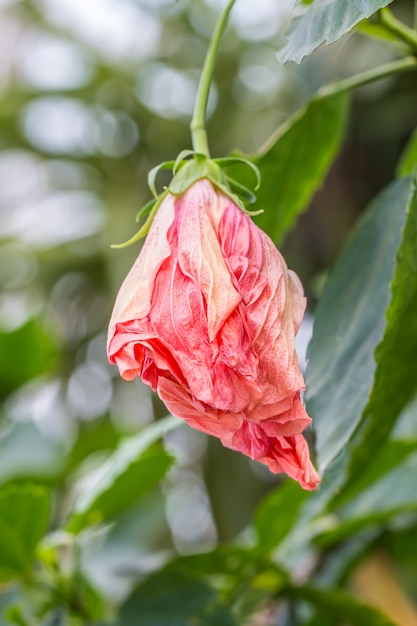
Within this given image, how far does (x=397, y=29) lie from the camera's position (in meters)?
0.55

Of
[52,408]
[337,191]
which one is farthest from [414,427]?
[52,408]

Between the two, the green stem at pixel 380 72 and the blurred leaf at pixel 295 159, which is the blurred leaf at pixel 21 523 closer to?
the blurred leaf at pixel 295 159

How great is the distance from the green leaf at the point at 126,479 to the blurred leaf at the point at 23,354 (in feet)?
1.65

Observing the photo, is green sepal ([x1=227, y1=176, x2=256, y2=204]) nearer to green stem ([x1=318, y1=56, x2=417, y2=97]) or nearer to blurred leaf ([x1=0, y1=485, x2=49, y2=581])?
green stem ([x1=318, y1=56, x2=417, y2=97])

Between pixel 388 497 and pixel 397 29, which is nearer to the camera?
pixel 397 29

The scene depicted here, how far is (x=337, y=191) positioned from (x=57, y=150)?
0.87 m

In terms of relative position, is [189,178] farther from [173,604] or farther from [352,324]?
[173,604]

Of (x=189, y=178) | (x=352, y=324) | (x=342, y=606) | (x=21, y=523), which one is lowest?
(x=342, y=606)

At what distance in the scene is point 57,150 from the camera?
2268mm

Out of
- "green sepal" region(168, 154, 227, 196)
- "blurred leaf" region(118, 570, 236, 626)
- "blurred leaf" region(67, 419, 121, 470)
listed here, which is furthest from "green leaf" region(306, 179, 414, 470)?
"blurred leaf" region(67, 419, 121, 470)

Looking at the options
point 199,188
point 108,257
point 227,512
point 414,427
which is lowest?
point 227,512

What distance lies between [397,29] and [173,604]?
484 mm

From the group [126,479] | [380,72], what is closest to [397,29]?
[380,72]

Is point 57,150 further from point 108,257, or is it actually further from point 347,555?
point 347,555
